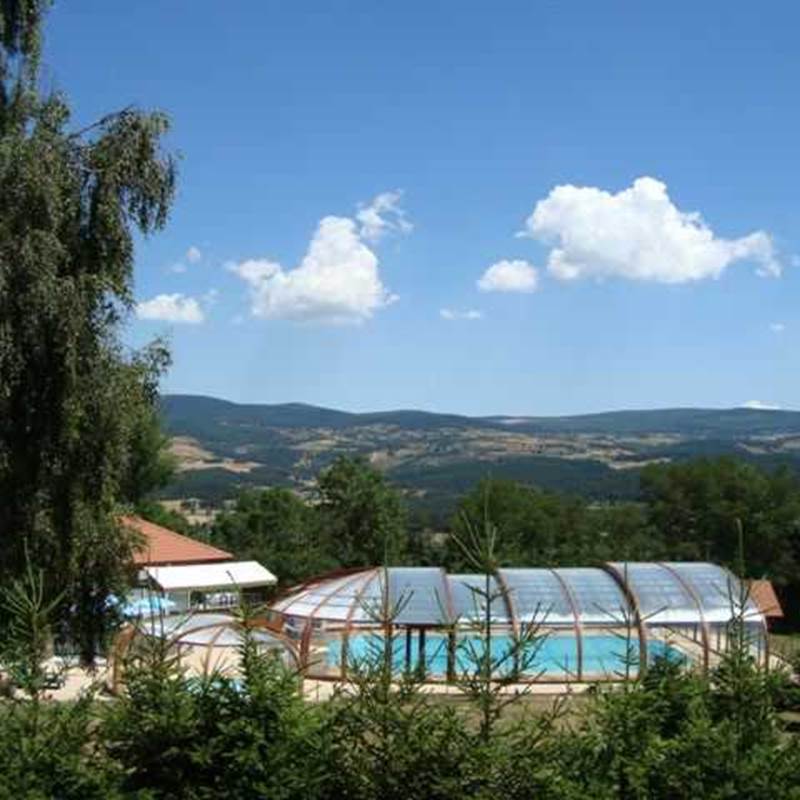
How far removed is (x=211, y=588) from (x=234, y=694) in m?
32.7

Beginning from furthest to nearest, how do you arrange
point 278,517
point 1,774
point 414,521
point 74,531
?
point 414,521, point 278,517, point 74,531, point 1,774

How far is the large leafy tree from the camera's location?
14.0 m

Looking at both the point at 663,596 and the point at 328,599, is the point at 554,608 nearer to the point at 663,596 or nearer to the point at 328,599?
the point at 663,596

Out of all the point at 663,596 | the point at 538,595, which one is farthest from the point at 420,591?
the point at 663,596

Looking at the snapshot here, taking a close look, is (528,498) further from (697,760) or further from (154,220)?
(697,760)

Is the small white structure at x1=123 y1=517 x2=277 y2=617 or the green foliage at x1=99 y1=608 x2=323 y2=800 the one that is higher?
the green foliage at x1=99 y1=608 x2=323 y2=800

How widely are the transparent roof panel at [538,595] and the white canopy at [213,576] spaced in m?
12.0

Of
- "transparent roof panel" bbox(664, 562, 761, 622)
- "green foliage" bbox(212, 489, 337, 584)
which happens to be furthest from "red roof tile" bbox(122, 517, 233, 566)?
"transparent roof panel" bbox(664, 562, 761, 622)

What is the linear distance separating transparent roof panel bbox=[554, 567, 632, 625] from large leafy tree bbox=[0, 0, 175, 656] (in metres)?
14.4

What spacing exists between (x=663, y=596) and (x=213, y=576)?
17453 millimetres

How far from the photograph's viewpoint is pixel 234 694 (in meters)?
6.95

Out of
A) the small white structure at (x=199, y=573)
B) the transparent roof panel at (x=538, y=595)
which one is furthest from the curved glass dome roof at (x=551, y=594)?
the small white structure at (x=199, y=573)

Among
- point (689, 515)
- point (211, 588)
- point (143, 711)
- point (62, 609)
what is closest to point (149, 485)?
point (211, 588)

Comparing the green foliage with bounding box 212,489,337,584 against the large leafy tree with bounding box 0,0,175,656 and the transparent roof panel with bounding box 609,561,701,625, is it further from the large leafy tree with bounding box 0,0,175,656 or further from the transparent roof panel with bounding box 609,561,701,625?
the large leafy tree with bounding box 0,0,175,656
